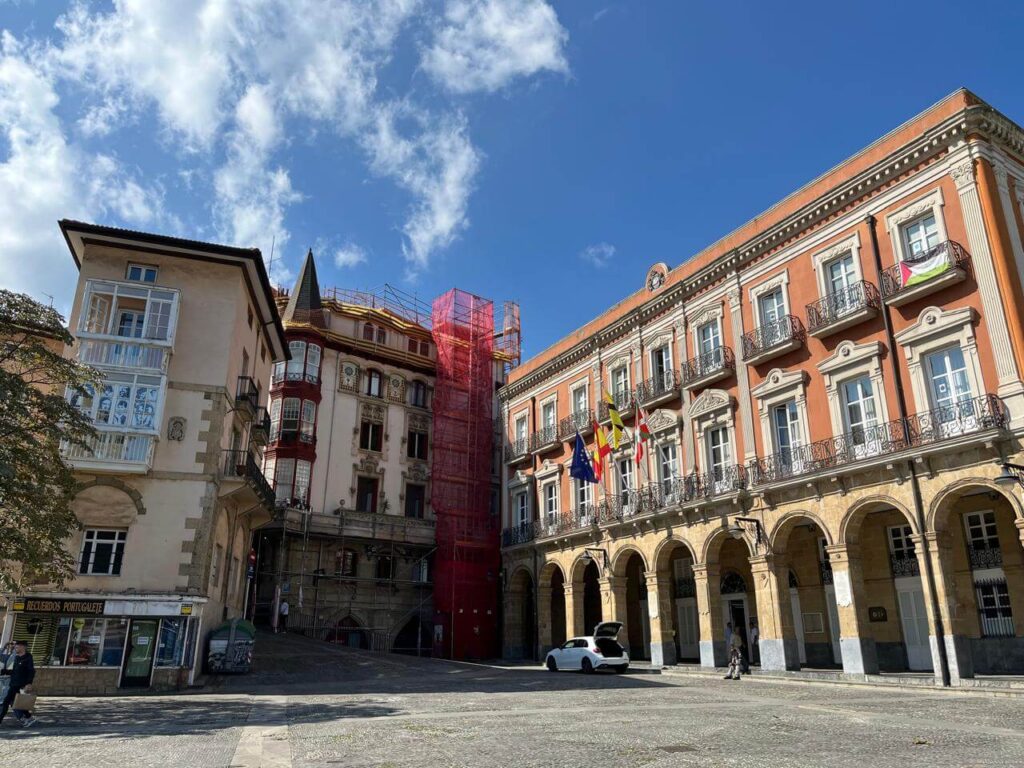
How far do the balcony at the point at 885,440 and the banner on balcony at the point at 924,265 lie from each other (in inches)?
150

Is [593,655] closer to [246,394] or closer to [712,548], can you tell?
[712,548]

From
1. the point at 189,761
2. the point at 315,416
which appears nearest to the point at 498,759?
the point at 189,761

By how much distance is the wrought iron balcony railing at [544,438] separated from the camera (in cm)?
3774

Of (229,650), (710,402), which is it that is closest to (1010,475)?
(710,402)

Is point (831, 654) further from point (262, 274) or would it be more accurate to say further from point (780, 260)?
point (262, 274)

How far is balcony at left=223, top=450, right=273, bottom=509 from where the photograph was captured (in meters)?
24.4

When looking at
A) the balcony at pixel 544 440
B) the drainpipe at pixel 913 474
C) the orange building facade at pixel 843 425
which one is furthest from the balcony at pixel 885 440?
the balcony at pixel 544 440

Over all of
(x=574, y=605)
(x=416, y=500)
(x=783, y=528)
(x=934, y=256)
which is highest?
(x=934, y=256)

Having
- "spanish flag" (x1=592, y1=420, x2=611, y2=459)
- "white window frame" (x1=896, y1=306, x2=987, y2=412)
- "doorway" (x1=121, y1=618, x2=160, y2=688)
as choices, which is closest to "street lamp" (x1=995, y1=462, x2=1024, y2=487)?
"white window frame" (x1=896, y1=306, x2=987, y2=412)

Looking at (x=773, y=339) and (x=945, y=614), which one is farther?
(x=773, y=339)

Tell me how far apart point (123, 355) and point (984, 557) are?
27.2 m

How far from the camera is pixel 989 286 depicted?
66.1 feet

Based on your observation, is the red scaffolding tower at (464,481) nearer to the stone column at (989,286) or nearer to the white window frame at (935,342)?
the white window frame at (935,342)

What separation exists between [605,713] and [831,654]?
1564cm
